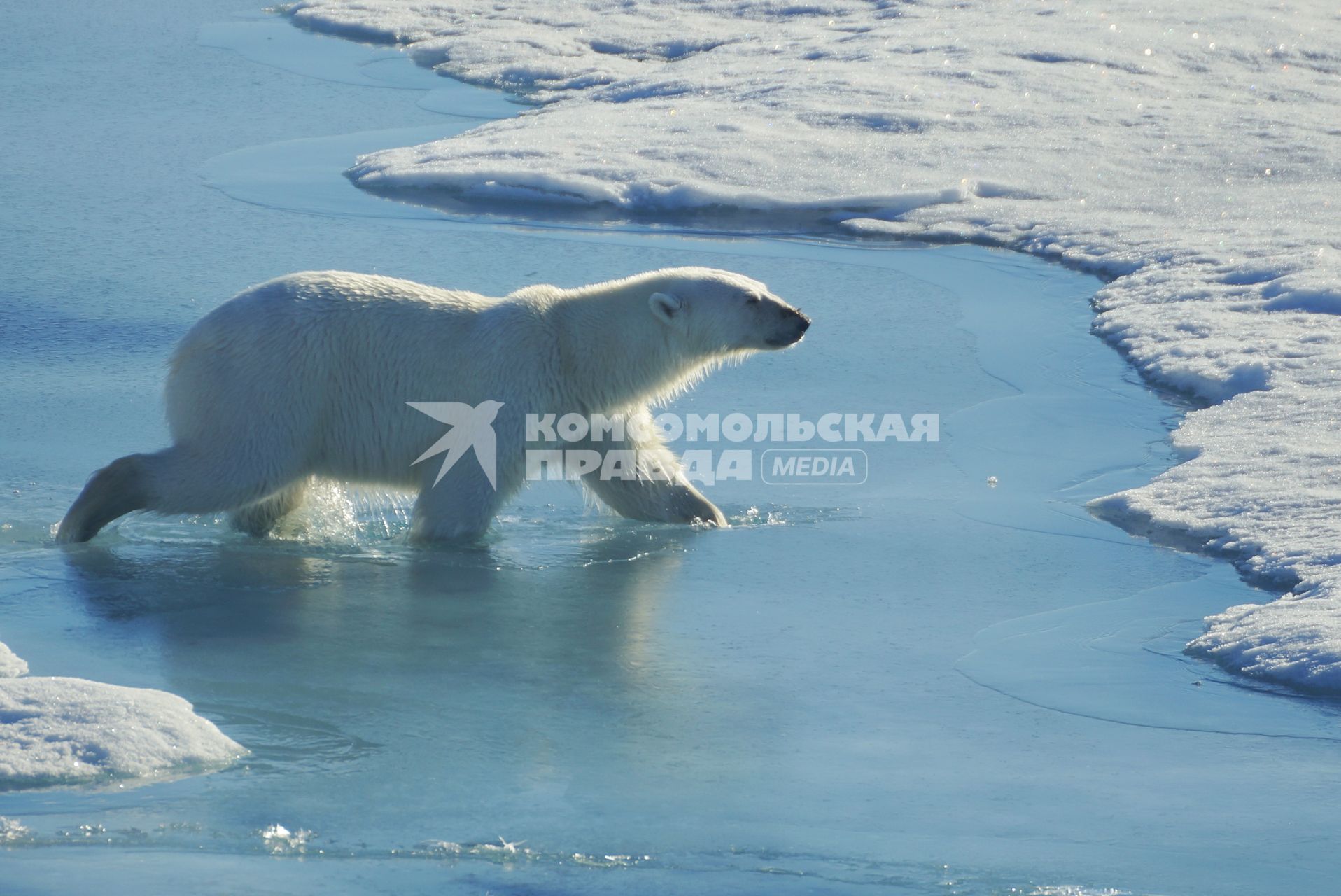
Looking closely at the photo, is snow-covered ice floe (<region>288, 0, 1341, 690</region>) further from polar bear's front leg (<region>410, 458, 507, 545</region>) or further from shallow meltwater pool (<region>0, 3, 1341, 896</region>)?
polar bear's front leg (<region>410, 458, 507, 545</region>)

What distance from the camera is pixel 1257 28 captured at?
1417 centimetres

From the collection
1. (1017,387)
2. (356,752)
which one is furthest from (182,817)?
(1017,387)

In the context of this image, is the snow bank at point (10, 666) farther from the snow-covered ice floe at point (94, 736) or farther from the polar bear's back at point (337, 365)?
the polar bear's back at point (337, 365)

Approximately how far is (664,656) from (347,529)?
1758 millimetres

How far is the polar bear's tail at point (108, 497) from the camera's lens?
4676mm

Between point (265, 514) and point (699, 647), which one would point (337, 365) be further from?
point (699, 647)

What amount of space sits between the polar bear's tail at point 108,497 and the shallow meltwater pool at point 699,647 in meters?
0.10

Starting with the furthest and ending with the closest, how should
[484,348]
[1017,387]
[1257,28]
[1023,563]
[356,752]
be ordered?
1. [1257,28]
2. [1017,387]
3. [484,348]
4. [1023,563]
5. [356,752]

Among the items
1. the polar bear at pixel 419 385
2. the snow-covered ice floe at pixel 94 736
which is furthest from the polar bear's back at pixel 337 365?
the snow-covered ice floe at pixel 94 736

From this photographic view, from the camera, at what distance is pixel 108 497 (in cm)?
469

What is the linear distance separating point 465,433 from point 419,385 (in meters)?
0.22

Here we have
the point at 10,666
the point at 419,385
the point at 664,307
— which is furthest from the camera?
the point at 664,307

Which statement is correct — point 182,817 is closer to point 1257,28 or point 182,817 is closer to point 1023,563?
point 1023,563

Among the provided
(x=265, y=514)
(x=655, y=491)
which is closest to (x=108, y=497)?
(x=265, y=514)
